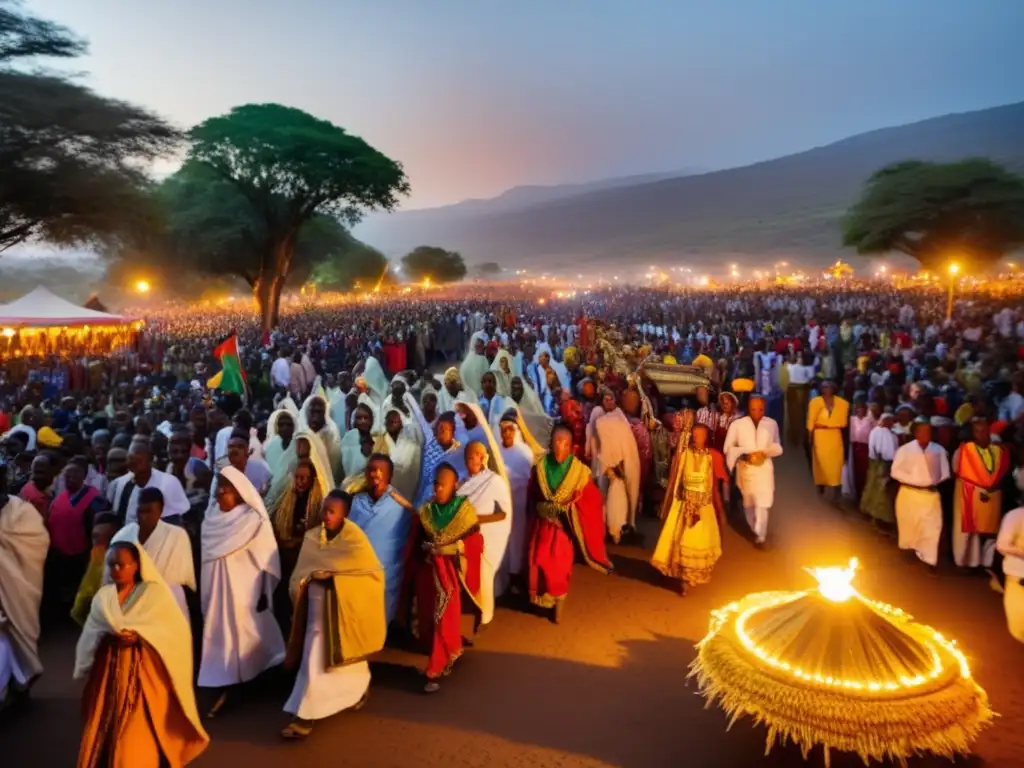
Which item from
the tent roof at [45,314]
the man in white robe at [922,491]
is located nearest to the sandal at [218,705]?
the man in white robe at [922,491]

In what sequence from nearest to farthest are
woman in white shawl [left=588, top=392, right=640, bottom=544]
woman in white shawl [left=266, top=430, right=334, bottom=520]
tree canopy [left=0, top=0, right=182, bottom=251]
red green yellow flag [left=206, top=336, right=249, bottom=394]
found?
woman in white shawl [left=266, top=430, right=334, bottom=520] → woman in white shawl [left=588, top=392, right=640, bottom=544] → red green yellow flag [left=206, top=336, right=249, bottom=394] → tree canopy [left=0, top=0, right=182, bottom=251]

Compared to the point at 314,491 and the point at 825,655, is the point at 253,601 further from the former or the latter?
the point at 825,655

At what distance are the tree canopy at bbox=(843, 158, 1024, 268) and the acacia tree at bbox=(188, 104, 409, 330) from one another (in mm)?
22429

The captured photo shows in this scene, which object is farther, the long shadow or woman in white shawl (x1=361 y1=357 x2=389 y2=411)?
woman in white shawl (x1=361 y1=357 x2=389 y2=411)

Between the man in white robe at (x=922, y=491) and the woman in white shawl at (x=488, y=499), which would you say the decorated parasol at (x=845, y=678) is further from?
the man in white robe at (x=922, y=491)

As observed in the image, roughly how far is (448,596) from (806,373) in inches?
380

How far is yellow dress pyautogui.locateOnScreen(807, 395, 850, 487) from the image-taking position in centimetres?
935

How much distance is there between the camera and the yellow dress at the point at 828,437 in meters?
9.35

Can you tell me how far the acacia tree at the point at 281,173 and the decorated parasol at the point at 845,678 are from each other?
26.2 m

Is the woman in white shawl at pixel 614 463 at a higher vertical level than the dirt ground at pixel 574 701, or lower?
higher

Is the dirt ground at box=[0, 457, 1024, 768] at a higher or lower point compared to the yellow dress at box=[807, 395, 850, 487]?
lower

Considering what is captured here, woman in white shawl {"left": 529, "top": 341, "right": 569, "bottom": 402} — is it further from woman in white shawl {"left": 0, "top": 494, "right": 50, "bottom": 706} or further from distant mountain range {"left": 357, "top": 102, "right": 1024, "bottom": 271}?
distant mountain range {"left": 357, "top": 102, "right": 1024, "bottom": 271}

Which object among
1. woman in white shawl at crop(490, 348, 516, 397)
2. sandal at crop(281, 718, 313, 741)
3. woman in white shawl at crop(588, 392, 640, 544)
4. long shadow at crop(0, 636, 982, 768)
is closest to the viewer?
long shadow at crop(0, 636, 982, 768)

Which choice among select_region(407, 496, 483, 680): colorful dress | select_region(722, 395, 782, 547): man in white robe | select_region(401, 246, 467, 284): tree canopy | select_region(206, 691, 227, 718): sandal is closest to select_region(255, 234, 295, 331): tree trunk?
select_region(722, 395, 782, 547): man in white robe
